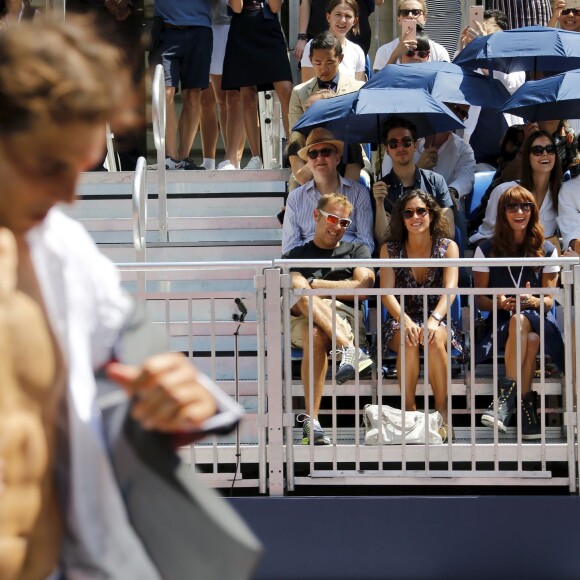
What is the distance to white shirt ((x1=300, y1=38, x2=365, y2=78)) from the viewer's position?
10.3 m

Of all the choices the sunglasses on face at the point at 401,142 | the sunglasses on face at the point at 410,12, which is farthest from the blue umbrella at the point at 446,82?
the sunglasses on face at the point at 410,12

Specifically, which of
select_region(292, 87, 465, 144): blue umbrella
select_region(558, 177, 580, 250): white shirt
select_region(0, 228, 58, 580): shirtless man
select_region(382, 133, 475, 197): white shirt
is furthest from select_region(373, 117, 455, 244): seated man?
select_region(0, 228, 58, 580): shirtless man

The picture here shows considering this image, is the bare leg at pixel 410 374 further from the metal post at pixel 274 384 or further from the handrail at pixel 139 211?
the handrail at pixel 139 211

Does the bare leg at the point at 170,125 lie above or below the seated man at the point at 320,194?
above

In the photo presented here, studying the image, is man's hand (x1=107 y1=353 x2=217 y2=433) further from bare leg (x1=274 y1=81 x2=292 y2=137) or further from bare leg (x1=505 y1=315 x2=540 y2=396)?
bare leg (x1=274 y1=81 x2=292 y2=137)

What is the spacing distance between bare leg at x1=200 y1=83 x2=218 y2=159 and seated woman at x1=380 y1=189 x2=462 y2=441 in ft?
10.7

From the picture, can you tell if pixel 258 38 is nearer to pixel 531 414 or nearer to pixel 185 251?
pixel 185 251

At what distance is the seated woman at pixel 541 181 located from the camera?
8.50 m

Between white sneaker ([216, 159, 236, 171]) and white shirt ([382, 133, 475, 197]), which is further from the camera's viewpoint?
white sneaker ([216, 159, 236, 171])

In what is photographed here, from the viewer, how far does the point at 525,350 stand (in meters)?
6.81

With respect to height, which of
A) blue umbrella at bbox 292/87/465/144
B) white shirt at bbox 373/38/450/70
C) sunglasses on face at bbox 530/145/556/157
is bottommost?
sunglasses on face at bbox 530/145/556/157

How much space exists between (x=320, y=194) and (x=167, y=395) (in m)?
6.15

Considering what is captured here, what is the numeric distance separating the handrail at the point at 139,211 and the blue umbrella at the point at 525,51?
278 centimetres

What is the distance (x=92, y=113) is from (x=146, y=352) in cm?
46
